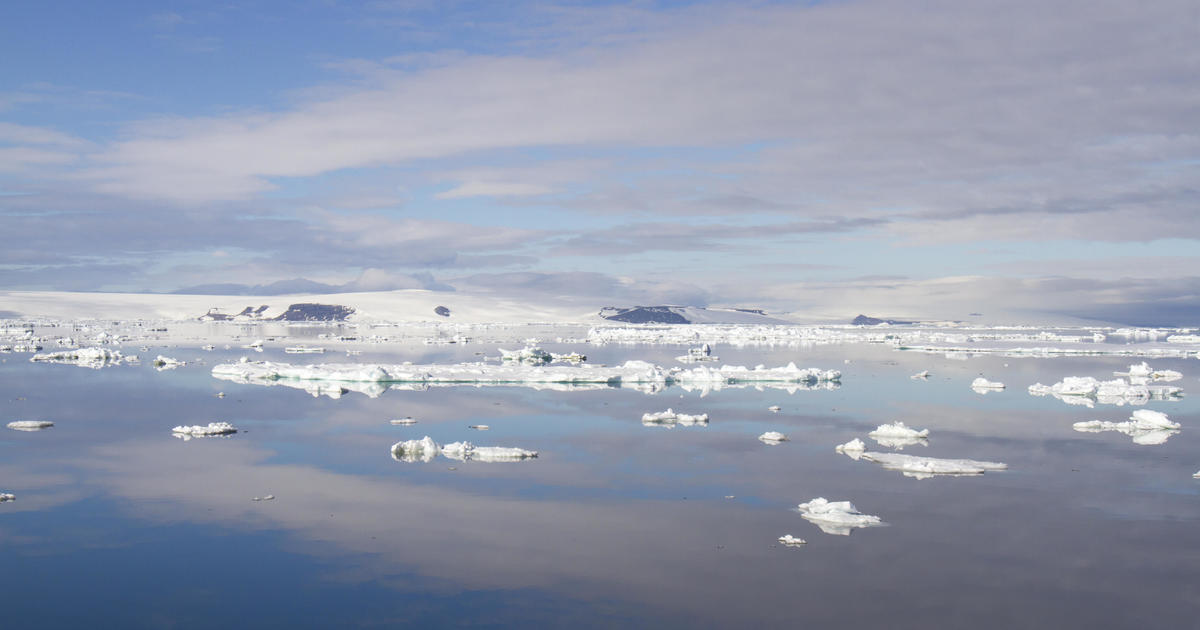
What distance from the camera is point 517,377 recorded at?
95.3 feet

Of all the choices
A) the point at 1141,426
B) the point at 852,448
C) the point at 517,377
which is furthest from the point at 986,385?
the point at 517,377

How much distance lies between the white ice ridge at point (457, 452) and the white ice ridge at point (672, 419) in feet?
14.4

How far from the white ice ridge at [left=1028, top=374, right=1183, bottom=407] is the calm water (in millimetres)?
3966

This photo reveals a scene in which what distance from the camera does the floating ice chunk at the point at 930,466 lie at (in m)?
14.4

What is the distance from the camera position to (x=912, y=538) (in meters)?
10.7

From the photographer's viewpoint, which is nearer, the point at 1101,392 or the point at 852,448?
the point at 852,448

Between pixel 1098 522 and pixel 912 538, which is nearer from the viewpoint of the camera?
pixel 912 538

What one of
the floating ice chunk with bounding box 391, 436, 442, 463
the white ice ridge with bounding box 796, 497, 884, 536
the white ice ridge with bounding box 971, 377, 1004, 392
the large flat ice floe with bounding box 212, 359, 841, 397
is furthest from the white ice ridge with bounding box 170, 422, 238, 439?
the white ice ridge with bounding box 971, 377, 1004, 392

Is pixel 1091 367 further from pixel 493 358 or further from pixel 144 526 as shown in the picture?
pixel 144 526

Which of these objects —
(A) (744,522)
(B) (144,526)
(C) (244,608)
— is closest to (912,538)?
(A) (744,522)

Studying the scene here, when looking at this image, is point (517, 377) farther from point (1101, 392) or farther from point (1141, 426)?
point (1141, 426)

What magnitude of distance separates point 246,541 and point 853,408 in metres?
15.7

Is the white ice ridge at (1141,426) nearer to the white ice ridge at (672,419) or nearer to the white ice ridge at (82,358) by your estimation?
the white ice ridge at (672,419)

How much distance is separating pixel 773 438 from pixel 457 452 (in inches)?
233
